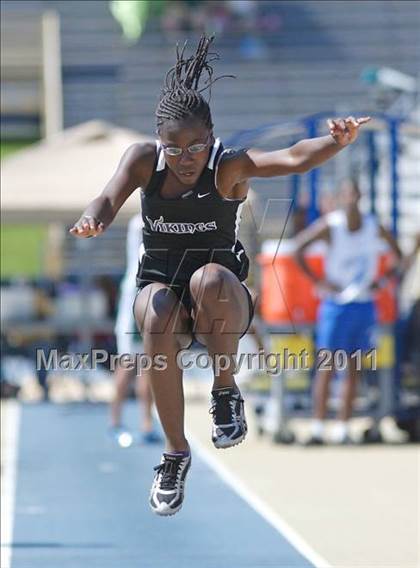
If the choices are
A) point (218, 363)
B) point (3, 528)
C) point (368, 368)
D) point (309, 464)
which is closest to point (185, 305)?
point (218, 363)

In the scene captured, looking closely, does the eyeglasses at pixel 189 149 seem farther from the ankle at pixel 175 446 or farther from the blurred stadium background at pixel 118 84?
the blurred stadium background at pixel 118 84

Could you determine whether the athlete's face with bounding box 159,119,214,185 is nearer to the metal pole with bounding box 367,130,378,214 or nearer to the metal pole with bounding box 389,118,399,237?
the metal pole with bounding box 389,118,399,237

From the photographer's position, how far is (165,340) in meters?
5.75

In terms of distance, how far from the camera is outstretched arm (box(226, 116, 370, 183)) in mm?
5551

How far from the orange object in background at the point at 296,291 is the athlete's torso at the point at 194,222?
254 inches

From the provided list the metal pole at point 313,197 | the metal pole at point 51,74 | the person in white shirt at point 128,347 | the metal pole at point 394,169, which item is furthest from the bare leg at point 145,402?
the metal pole at point 51,74

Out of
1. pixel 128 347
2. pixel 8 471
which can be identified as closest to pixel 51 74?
pixel 8 471

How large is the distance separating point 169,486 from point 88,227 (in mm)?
1188

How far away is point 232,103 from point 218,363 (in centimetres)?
1868

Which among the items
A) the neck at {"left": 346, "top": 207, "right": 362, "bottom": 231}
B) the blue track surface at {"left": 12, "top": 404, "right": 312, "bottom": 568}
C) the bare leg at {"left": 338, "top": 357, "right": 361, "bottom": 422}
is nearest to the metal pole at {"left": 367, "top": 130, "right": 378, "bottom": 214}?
the neck at {"left": 346, "top": 207, "right": 362, "bottom": 231}

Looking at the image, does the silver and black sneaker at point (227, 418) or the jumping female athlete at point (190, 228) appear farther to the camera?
the silver and black sneaker at point (227, 418)

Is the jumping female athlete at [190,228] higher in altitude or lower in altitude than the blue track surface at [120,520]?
higher

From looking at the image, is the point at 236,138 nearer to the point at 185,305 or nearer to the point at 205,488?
the point at 205,488

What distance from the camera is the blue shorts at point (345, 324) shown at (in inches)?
467
